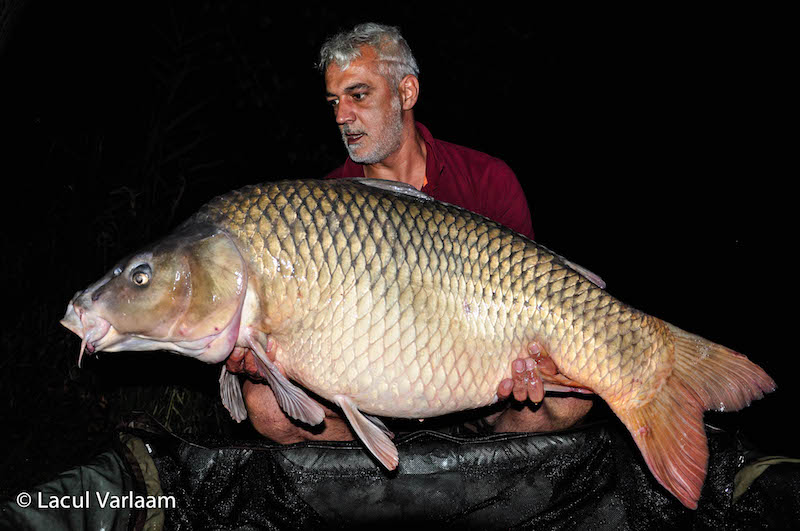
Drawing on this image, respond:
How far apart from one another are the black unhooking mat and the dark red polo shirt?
944 mm

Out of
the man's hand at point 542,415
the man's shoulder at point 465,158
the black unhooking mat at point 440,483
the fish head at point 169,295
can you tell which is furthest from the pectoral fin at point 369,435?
the man's shoulder at point 465,158

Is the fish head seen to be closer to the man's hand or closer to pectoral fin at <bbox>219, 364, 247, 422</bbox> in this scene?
pectoral fin at <bbox>219, 364, 247, 422</bbox>

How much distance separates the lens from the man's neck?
2500 mm

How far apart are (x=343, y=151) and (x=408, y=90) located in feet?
9.12

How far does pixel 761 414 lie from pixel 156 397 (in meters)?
3.33

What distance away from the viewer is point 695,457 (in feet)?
4.99

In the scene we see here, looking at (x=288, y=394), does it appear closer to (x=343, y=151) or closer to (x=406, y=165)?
(x=406, y=165)

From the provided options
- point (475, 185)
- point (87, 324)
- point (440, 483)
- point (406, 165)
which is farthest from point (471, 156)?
point (87, 324)

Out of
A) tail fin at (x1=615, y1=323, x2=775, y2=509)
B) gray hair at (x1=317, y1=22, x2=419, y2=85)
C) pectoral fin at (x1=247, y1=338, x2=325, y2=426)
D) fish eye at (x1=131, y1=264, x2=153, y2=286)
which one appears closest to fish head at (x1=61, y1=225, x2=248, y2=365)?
fish eye at (x1=131, y1=264, x2=153, y2=286)

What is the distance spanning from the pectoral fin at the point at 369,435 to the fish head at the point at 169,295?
0.34 m

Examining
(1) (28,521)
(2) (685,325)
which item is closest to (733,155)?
(2) (685,325)

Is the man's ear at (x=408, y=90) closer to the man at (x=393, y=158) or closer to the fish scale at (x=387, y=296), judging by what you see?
the man at (x=393, y=158)

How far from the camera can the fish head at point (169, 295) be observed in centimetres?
148

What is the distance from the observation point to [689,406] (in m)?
1.55
